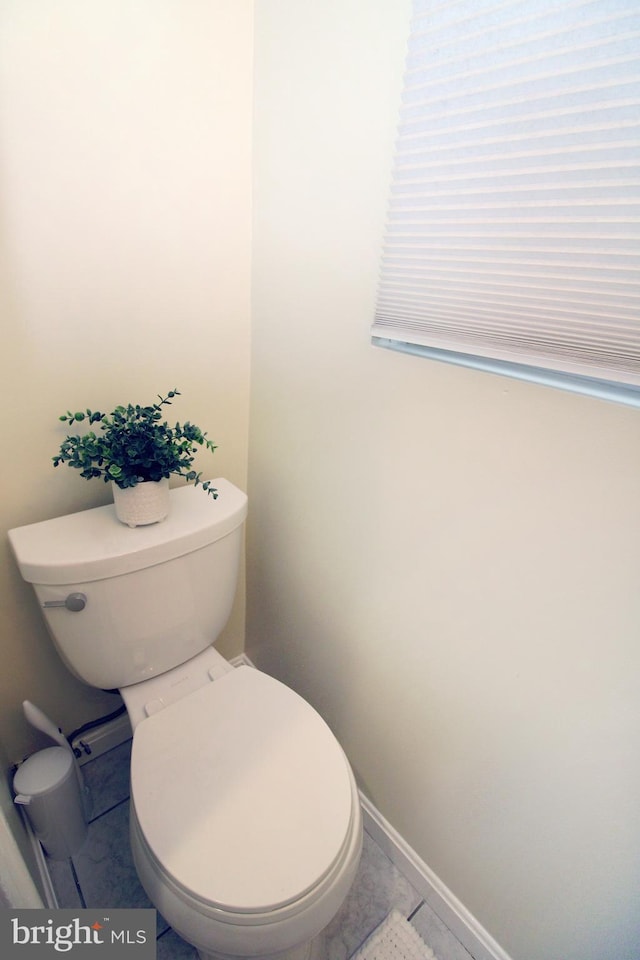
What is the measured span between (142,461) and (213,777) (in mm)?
580

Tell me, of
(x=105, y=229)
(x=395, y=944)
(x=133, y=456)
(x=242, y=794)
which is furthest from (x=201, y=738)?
(x=105, y=229)

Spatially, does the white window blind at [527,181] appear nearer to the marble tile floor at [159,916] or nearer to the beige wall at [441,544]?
the beige wall at [441,544]

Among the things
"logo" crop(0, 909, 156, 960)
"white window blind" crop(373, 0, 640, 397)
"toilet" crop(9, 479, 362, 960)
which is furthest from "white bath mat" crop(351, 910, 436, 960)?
"white window blind" crop(373, 0, 640, 397)

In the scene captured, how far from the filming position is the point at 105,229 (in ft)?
2.78

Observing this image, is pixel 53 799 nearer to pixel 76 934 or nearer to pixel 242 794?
pixel 76 934

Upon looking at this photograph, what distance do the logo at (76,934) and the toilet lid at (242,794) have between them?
0.17 m

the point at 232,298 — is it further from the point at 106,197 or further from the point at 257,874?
the point at 257,874

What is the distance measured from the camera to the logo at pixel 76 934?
0.58m

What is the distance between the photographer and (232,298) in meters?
1.06

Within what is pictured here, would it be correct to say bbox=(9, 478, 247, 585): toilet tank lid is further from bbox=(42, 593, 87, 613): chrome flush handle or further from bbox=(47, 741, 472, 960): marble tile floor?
bbox=(47, 741, 472, 960): marble tile floor

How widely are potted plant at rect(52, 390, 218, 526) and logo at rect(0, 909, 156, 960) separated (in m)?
0.59

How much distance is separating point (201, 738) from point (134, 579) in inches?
12.9

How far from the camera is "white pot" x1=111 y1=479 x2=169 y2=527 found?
88 centimetres

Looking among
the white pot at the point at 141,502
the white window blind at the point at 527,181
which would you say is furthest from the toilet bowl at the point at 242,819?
the white window blind at the point at 527,181
